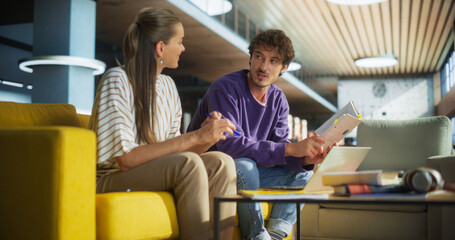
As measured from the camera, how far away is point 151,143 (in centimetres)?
186

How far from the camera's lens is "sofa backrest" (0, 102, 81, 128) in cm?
196

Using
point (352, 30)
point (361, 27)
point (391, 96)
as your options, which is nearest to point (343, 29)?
point (352, 30)

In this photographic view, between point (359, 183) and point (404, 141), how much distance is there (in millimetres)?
2444

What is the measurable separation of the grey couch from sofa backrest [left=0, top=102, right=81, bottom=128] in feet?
5.30

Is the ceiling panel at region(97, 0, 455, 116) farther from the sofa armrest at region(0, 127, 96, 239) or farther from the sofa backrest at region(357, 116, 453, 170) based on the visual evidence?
the sofa armrest at region(0, 127, 96, 239)

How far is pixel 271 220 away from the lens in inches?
90.2

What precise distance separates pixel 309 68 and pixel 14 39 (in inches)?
441

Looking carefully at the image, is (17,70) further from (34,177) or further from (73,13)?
(34,177)

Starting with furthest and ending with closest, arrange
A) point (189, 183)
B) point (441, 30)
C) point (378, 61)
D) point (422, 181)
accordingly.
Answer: point (378, 61) → point (441, 30) → point (189, 183) → point (422, 181)

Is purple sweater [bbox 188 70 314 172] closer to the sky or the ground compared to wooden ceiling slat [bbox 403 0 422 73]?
closer to the ground

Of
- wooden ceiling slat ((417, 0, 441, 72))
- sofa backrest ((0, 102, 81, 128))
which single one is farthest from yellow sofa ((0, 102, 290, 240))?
wooden ceiling slat ((417, 0, 441, 72))

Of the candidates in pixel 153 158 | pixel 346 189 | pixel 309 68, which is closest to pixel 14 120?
pixel 153 158

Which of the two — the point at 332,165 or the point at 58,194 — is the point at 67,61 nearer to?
the point at 58,194

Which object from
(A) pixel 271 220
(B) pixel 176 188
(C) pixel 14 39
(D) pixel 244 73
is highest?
(C) pixel 14 39
